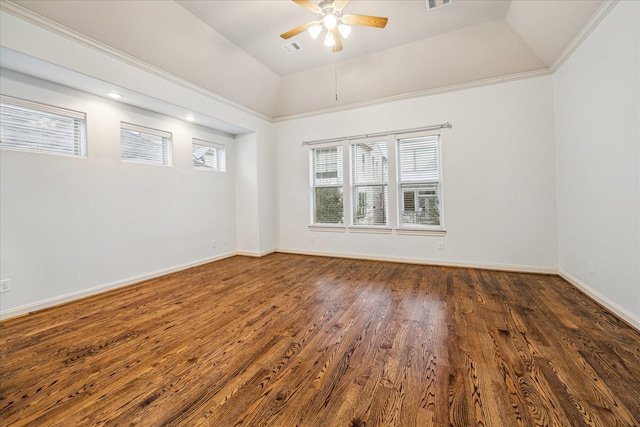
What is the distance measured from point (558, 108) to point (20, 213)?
6995 mm

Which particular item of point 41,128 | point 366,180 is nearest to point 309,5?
point 366,180

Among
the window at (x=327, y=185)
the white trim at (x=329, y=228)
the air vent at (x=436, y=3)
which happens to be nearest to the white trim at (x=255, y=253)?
the white trim at (x=329, y=228)

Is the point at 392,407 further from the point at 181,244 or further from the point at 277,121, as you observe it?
the point at 277,121

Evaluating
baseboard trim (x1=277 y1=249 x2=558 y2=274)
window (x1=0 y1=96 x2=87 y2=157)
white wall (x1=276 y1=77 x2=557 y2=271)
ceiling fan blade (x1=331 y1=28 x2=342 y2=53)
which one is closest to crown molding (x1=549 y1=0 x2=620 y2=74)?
white wall (x1=276 y1=77 x2=557 y2=271)

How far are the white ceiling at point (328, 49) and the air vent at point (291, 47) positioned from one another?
11 centimetres

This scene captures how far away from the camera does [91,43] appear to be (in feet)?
9.46

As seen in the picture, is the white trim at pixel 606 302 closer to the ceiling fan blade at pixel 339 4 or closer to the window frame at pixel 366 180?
the window frame at pixel 366 180

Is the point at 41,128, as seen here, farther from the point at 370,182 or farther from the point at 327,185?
the point at 370,182

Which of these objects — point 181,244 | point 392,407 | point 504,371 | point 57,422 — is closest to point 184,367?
point 57,422

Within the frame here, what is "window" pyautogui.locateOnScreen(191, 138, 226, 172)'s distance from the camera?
16.2 feet

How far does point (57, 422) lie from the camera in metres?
1.37

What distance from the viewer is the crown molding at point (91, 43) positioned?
239 centimetres

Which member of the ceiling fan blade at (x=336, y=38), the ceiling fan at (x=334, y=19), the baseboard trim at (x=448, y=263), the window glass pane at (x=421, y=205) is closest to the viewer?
the ceiling fan at (x=334, y=19)

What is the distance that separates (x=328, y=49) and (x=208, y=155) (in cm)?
304
